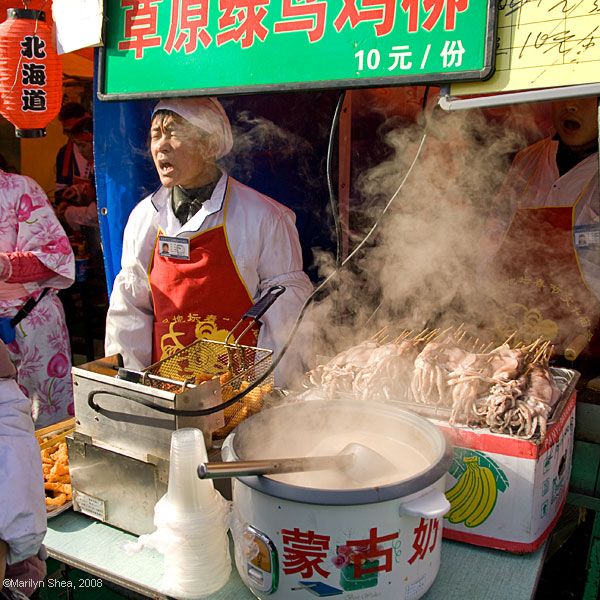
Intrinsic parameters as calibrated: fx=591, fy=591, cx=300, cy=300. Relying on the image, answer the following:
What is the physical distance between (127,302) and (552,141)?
3.31m

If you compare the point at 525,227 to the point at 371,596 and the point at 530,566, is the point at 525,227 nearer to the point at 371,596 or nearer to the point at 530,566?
the point at 530,566

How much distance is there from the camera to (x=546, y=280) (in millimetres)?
4289

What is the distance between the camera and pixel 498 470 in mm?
2182

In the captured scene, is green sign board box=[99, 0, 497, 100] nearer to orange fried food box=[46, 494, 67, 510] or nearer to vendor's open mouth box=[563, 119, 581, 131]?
orange fried food box=[46, 494, 67, 510]

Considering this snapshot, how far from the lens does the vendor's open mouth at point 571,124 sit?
13.6 ft

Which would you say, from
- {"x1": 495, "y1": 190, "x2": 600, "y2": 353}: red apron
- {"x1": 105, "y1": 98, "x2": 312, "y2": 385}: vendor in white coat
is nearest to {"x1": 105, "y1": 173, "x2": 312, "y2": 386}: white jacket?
{"x1": 105, "y1": 98, "x2": 312, "y2": 385}: vendor in white coat

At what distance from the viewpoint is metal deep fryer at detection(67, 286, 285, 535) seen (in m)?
2.21

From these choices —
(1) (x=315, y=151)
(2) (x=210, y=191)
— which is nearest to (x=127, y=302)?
(2) (x=210, y=191)

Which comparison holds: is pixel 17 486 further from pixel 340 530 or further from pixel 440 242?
pixel 440 242

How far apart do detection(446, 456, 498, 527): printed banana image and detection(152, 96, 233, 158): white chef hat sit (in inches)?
104

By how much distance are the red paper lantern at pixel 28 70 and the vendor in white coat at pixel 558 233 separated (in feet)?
11.2

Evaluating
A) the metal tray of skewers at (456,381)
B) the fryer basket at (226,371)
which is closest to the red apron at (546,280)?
the metal tray of skewers at (456,381)

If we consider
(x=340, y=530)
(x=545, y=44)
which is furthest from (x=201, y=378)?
(x=545, y=44)

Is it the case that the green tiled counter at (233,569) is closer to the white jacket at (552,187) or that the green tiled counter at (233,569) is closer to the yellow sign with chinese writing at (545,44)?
the yellow sign with chinese writing at (545,44)
